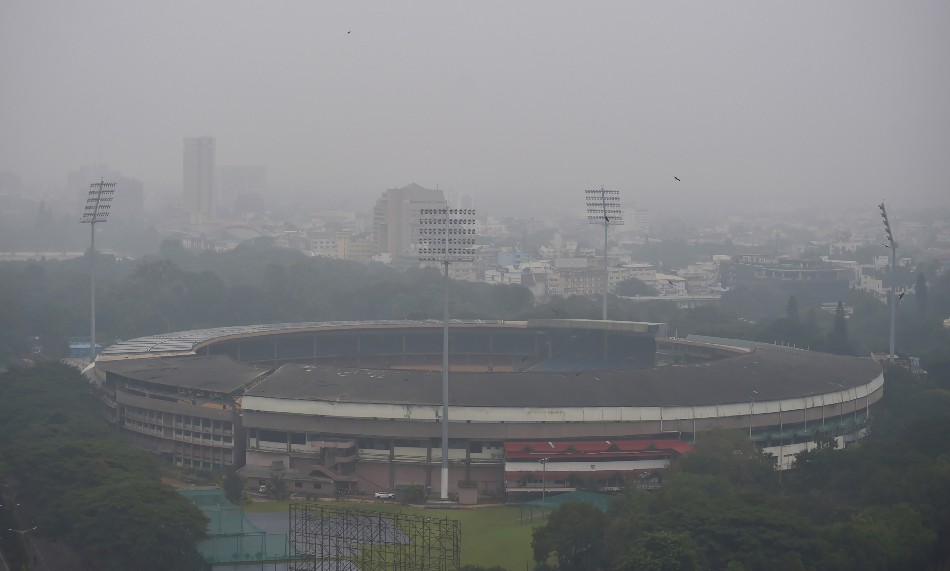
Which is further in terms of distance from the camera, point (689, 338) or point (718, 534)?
point (689, 338)

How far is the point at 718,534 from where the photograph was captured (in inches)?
762

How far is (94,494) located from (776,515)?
1078cm

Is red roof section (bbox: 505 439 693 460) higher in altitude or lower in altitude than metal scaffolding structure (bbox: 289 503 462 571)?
higher

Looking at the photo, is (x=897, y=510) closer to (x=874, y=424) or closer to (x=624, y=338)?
(x=874, y=424)

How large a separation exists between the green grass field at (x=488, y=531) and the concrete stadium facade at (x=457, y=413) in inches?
42.6

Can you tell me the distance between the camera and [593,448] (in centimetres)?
2706

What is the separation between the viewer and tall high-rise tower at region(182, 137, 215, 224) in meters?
138

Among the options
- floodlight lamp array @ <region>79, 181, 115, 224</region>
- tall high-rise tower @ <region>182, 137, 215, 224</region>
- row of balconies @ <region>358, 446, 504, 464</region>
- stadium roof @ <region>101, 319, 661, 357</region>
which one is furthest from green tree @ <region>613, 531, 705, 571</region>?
tall high-rise tower @ <region>182, 137, 215, 224</region>

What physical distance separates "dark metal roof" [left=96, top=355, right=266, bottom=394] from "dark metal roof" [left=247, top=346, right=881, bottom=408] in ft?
3.02

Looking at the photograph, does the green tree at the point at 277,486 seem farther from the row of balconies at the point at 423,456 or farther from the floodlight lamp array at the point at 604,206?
the floodlight lamp array at the point at 604,206

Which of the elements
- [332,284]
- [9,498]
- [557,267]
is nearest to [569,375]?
[9,498]

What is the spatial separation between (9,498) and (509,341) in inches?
926

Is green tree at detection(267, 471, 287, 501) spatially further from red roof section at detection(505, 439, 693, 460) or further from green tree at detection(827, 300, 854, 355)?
green tree at detection(827, 300, 854, 355)

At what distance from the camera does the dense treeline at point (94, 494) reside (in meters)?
20.6
